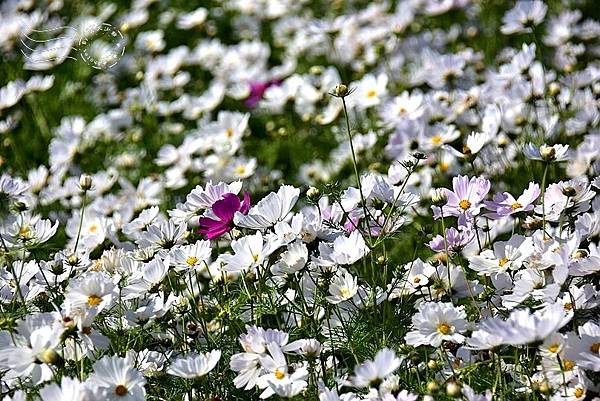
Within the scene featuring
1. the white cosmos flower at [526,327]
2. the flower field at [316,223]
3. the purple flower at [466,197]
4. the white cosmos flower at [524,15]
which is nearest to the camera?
the white cosmos flower at [526,327]

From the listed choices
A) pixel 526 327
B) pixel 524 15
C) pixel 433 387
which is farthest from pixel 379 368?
pixel 524 15

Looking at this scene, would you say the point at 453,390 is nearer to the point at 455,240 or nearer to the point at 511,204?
the point at 455,240

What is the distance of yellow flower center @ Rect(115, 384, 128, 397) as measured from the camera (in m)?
1.57

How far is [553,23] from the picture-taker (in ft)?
11.8

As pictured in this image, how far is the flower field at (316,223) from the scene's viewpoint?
1.65m

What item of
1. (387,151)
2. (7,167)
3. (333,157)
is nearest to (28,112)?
(7,167)

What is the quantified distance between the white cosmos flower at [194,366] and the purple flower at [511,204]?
0.62 m

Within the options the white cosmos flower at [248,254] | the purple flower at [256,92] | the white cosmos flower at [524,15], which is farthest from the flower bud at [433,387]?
the purple flower at [256,92]

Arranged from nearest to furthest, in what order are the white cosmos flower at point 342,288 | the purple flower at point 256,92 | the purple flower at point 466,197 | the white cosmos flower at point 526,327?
the white cosmos flower at point 526,327
the white cosmos flower at point 342,288
the purple flower at point 466,197
the purple flower at point 256,92

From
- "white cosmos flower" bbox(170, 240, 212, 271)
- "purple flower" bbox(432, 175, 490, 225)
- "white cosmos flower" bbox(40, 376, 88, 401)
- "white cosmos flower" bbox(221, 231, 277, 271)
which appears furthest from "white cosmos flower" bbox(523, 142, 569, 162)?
"white cosmos flower" bbox(40, 376, 88, 401)

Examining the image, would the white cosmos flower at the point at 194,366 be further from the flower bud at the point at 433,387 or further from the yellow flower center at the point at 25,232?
the yellow flower center at the point at 25,232

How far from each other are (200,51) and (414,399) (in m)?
2.63

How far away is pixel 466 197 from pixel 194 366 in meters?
0.61

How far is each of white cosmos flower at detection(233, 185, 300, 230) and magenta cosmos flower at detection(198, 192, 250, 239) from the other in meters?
0.04
